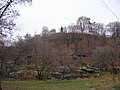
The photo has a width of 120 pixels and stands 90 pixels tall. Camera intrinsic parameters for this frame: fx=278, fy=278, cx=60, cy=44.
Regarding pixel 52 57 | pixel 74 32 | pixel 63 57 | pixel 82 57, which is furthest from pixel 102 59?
pixel 74 32

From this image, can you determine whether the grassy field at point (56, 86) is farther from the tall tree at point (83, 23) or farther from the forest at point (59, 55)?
the tall tree at point (83, 23)

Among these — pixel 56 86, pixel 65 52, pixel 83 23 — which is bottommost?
pixel 56 86

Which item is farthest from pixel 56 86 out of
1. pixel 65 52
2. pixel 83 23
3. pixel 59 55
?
pixel 83 23

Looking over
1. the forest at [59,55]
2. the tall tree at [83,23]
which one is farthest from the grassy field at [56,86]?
the tall tree at [83,23]

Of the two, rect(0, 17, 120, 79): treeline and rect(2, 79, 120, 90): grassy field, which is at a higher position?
rect(0, 17, 120, 79): treeline

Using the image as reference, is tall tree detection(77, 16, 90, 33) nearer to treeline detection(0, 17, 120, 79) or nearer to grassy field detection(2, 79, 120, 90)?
treeline detection(0, 17, 120, 79)

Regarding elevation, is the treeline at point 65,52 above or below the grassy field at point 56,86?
above

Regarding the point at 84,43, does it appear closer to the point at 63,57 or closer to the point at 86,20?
the point at 86,20

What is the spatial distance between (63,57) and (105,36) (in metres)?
42.5

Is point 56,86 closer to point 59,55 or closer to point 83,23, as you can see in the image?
point 59,55

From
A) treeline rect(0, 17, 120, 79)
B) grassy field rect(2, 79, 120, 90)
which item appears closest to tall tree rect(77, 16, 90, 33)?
treeline rect(0, 17, 120, 79)

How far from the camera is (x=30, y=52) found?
165 ft

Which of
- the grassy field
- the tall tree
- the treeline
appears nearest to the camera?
the grassy field

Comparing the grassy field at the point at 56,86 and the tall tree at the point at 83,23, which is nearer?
the grassy field at the point at 56,86
